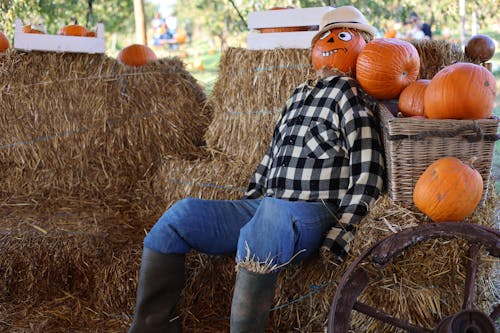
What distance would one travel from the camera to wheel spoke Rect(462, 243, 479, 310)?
1.79m

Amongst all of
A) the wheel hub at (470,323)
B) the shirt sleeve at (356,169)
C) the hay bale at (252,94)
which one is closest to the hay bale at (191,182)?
the hay bale at (252,94)

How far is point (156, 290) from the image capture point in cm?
216

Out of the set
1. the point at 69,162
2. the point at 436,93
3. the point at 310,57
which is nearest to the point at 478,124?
the point at 436,93

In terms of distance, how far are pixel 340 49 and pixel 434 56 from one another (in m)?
0.57

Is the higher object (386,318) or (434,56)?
(434,56)

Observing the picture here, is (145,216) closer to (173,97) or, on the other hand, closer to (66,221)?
(66,221)

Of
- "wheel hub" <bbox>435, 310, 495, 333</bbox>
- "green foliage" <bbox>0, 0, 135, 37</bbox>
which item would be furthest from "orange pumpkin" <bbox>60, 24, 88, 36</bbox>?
"wheel hub" <bbox>435, 310, 495, 333</bbox>

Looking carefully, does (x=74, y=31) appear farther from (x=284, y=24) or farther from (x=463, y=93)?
(x=463, y=93)

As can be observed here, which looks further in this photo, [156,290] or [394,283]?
[156,290]

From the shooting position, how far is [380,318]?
71.7 inches

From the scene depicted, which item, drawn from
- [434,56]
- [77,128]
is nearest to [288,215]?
[434,56]

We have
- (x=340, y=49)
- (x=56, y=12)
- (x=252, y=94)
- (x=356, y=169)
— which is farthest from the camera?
(x=56, y=12)

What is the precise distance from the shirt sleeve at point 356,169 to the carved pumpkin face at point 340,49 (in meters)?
0.25

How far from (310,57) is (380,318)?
1.47 meters
